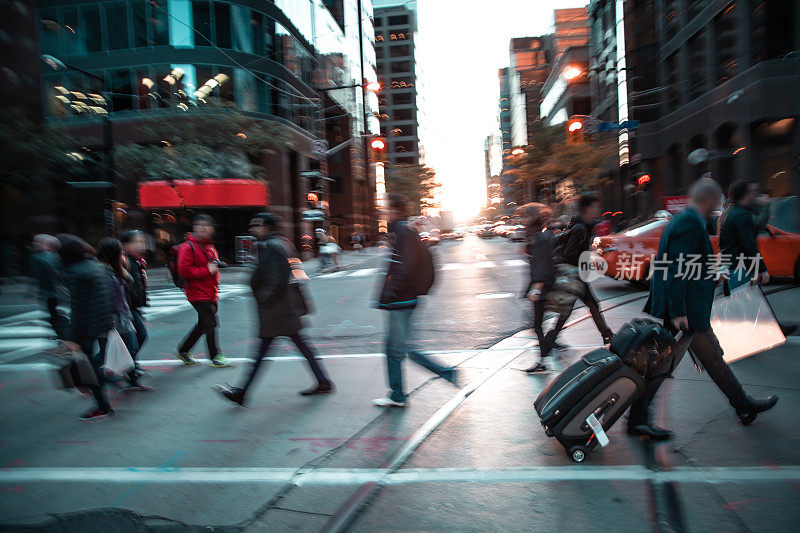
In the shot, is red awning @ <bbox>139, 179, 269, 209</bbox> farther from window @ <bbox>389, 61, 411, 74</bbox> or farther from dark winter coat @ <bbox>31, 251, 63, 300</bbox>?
window @ <bbox>389, 61, 411, 74</bbox>

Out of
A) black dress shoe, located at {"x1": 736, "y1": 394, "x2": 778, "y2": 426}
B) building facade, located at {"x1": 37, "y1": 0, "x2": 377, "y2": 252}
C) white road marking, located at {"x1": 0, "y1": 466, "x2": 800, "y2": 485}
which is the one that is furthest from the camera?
Answer: building facade, located at {"x1": 37, "y1": 0, "x2": 377, "y2": 252}

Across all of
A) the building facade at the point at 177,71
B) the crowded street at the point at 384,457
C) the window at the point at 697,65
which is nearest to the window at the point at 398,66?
the building facade at the point at 177,71

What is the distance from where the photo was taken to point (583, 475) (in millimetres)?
3490

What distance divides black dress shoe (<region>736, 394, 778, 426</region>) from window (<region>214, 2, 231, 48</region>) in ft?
102

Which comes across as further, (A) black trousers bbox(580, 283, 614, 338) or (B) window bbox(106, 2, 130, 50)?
(B) window bbox(106, 2, 130, 50)

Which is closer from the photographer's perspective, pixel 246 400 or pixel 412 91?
pixel 246 400

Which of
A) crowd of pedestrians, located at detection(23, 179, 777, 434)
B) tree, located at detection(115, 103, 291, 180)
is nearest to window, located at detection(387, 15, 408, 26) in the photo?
tree, located at detection(115, 103, 291, 180)

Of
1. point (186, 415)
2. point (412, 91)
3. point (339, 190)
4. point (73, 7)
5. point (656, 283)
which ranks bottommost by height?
point (186, 415)

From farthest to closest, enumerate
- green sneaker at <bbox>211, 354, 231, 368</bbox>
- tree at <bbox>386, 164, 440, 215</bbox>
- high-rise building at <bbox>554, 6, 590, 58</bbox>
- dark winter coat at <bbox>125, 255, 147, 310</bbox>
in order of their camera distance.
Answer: high-rise building at <bbox>554, 6, 590, 58</bbox> < tree at <bbox>386, 164, 440, 215</bbox> < green sneaker at <bbox>211, 354, 231, 368</bbox> < dark winter coat at <bbox>125, 255, 147, 310</bbox>

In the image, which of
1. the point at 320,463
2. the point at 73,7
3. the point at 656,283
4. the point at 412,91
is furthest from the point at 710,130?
the point at 412,91

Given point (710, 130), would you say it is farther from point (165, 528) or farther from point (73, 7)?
point (73, 7)

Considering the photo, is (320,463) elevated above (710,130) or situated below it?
below

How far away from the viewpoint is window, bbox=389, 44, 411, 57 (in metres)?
103

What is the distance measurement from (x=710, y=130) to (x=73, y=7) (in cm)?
3264
